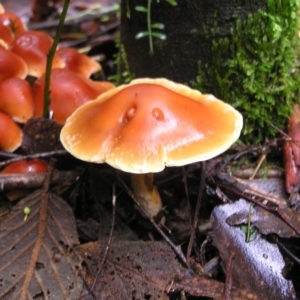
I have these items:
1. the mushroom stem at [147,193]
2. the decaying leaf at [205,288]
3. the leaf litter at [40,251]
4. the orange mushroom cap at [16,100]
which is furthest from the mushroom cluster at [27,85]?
the decaying leaf at [205,288]

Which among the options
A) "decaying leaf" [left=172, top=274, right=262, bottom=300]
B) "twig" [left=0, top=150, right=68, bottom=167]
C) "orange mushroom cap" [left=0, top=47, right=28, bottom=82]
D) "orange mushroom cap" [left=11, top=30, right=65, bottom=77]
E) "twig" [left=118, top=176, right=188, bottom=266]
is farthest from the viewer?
"orange mushroom cap" [left=11, top=30, right=65, bottom=77]

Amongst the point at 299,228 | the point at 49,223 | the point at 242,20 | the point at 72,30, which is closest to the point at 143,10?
the point at 242,20

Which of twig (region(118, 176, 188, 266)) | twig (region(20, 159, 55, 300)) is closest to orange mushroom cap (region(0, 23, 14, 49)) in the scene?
twig (region(20, 159, 55, 300))

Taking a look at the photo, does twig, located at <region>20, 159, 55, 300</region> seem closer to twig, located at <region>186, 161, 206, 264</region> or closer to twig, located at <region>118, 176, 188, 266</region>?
twig, located at <region>118, 176, 188, 266</region>

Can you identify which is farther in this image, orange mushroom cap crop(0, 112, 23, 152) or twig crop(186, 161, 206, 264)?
orange mushroom cap crop(0, 112, 23, 152)

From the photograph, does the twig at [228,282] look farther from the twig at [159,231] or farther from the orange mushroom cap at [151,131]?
the orange mushroom cap at [151,131]

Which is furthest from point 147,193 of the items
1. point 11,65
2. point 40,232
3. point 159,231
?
point 11,65
